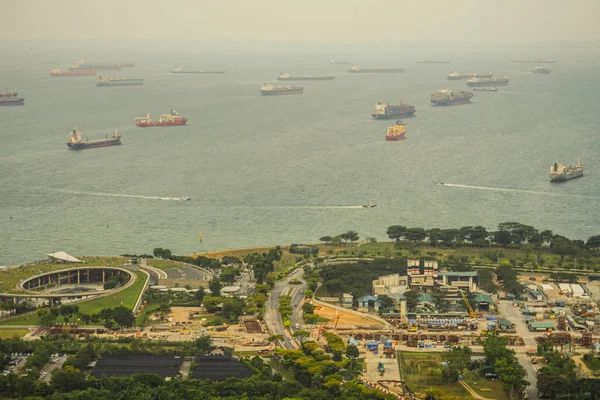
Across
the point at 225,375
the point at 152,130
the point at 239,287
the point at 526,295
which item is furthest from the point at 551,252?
the point at 152,130

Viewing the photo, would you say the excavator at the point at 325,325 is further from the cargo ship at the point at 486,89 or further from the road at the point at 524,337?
the cargo ship at the point at 486,89

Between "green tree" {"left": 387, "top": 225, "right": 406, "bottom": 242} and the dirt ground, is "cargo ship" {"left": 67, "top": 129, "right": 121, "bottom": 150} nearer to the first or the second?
"green tree" {"left": 387, "top": 225, "right": 406, "bottom": 242}

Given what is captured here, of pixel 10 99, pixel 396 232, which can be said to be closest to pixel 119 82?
pixel 10 99

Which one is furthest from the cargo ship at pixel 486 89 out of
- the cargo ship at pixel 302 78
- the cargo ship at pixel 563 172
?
the cargo ship at pixel 563 172

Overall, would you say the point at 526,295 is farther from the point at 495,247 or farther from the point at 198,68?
the point at 198,68

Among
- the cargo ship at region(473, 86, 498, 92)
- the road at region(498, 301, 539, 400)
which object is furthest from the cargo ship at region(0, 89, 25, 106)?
the road at region(498, 301, 539, 400)
